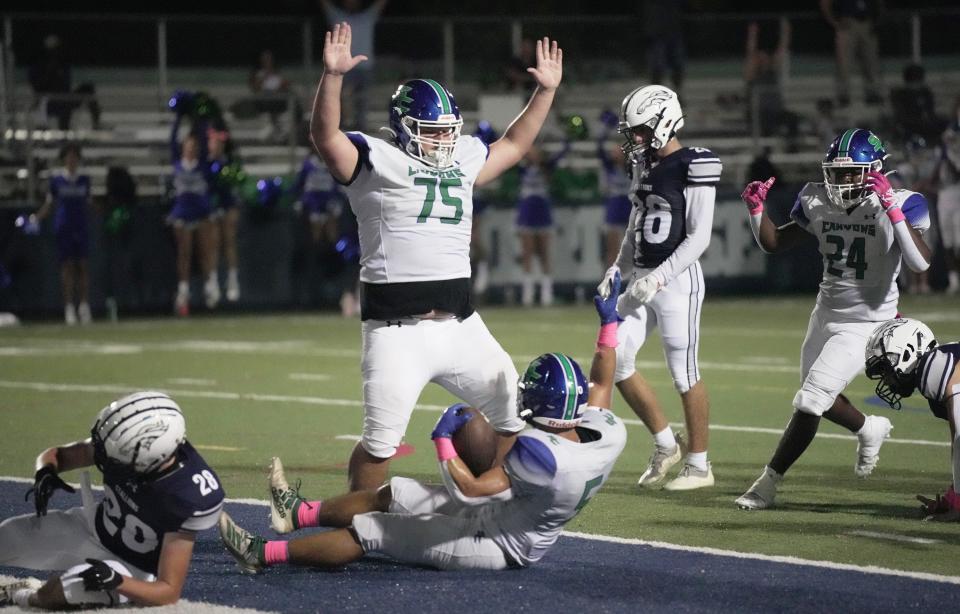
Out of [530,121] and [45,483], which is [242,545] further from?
[530,121]

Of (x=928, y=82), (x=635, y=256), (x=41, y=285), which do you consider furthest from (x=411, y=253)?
(x=928, y=82)

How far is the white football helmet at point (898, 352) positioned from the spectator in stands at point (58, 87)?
43.7 ft

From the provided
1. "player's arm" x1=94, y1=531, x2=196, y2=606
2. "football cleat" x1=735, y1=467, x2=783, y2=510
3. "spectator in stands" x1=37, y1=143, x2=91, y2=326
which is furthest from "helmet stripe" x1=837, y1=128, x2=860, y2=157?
"spectator in stands" x1=37, y1=143, x2=91, y2=326

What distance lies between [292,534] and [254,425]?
3.19 meters

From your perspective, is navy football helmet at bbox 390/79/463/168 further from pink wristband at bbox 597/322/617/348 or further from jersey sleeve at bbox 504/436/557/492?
jersey sleeve at bbox 504/436/557/492

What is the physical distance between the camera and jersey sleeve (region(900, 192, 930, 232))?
6992 millimetres

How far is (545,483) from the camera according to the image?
543cm

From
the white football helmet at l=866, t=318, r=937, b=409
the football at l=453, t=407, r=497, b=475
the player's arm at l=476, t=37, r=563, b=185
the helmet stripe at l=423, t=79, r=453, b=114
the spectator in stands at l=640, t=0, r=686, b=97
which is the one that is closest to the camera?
the football at l=453, t=407, r=497, b=475

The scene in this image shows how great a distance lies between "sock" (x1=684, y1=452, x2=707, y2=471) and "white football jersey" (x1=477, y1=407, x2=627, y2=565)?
1909 mm

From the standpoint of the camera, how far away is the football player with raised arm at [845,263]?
6988 millimetres

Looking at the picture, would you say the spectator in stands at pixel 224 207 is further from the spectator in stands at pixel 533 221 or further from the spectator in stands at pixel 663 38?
the spectator in stands at pixel 663 38

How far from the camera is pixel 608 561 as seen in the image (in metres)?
5.98

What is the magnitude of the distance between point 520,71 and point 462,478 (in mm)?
14610

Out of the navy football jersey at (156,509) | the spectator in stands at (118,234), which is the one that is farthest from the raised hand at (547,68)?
the spectator in stands at (118,234)
